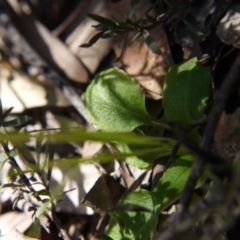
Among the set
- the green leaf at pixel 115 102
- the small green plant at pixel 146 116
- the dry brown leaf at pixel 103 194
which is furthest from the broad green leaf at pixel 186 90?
the dry brown leaf at pixel 103 194

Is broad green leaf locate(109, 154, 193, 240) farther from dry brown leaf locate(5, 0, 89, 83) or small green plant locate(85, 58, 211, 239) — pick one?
dry brown leaf locate(5, 0, 89, 83)

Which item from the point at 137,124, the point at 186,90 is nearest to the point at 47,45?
the point at 137,124

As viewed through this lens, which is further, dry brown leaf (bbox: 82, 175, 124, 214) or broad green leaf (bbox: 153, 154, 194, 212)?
dry brown leaf (bbox: 82, 175, 124, 214)

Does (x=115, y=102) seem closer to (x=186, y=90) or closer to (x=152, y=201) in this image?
(x=186, y=90)

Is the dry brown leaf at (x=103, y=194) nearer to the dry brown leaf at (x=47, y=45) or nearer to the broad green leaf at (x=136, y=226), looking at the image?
the broad green leaf at (x=136, y=226)

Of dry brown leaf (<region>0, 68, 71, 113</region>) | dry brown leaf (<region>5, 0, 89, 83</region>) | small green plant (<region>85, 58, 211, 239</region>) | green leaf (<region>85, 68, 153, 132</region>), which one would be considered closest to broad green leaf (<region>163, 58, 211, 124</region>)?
small green plant (<region>85, 58, 211, 239</region>)
